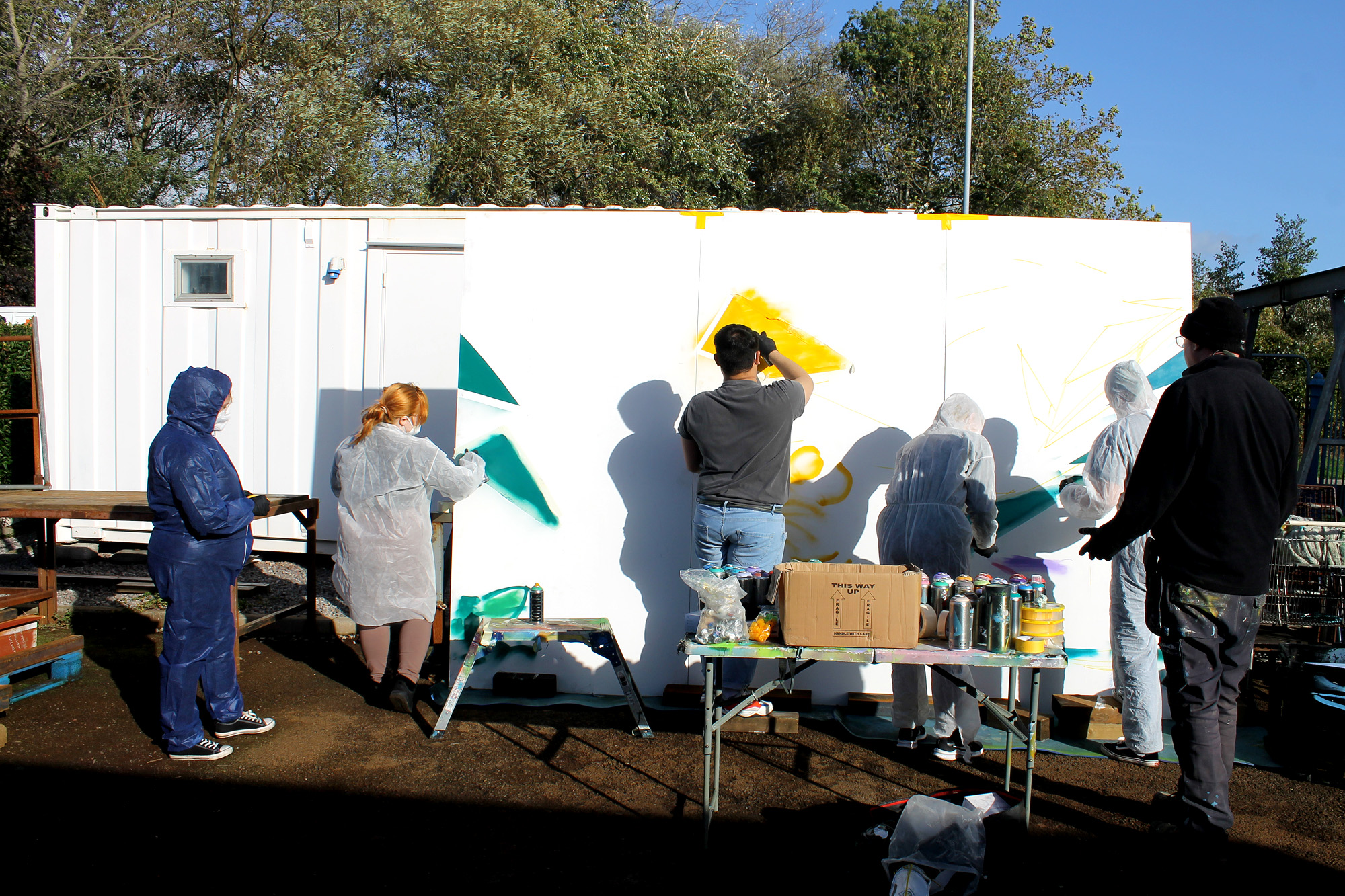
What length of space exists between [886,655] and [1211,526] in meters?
1.23

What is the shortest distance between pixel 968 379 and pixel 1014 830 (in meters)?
2.24

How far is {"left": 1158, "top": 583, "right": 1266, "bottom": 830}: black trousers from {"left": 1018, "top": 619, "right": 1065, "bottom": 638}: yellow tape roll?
0.40m

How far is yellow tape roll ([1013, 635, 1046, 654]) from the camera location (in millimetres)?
3094

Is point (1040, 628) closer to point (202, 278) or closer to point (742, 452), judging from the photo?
point (742, 452)

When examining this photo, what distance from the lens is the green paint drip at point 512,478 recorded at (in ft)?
15.3

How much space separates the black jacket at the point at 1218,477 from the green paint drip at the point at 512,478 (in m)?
2.79

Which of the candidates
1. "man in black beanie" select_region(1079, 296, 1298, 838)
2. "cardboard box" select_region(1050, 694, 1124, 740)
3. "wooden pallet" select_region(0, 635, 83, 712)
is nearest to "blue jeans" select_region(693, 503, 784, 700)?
"man in black beanie" select_region(1079, 296, 1298, 838)

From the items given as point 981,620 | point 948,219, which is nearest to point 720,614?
point 981,620

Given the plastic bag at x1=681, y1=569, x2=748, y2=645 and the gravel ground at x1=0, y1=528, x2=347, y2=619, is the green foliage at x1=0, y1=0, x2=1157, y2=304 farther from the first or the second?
the plastic bag at x1=681, y1=569, x2=748, y2=645

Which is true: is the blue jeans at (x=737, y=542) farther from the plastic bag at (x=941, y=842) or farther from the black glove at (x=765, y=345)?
the plastic bag at (x=941, y=842)

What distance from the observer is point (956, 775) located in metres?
3.81

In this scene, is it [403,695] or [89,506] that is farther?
[89,506]

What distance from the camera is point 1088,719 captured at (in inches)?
166

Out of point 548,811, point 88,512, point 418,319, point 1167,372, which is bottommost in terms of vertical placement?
point 548,811
